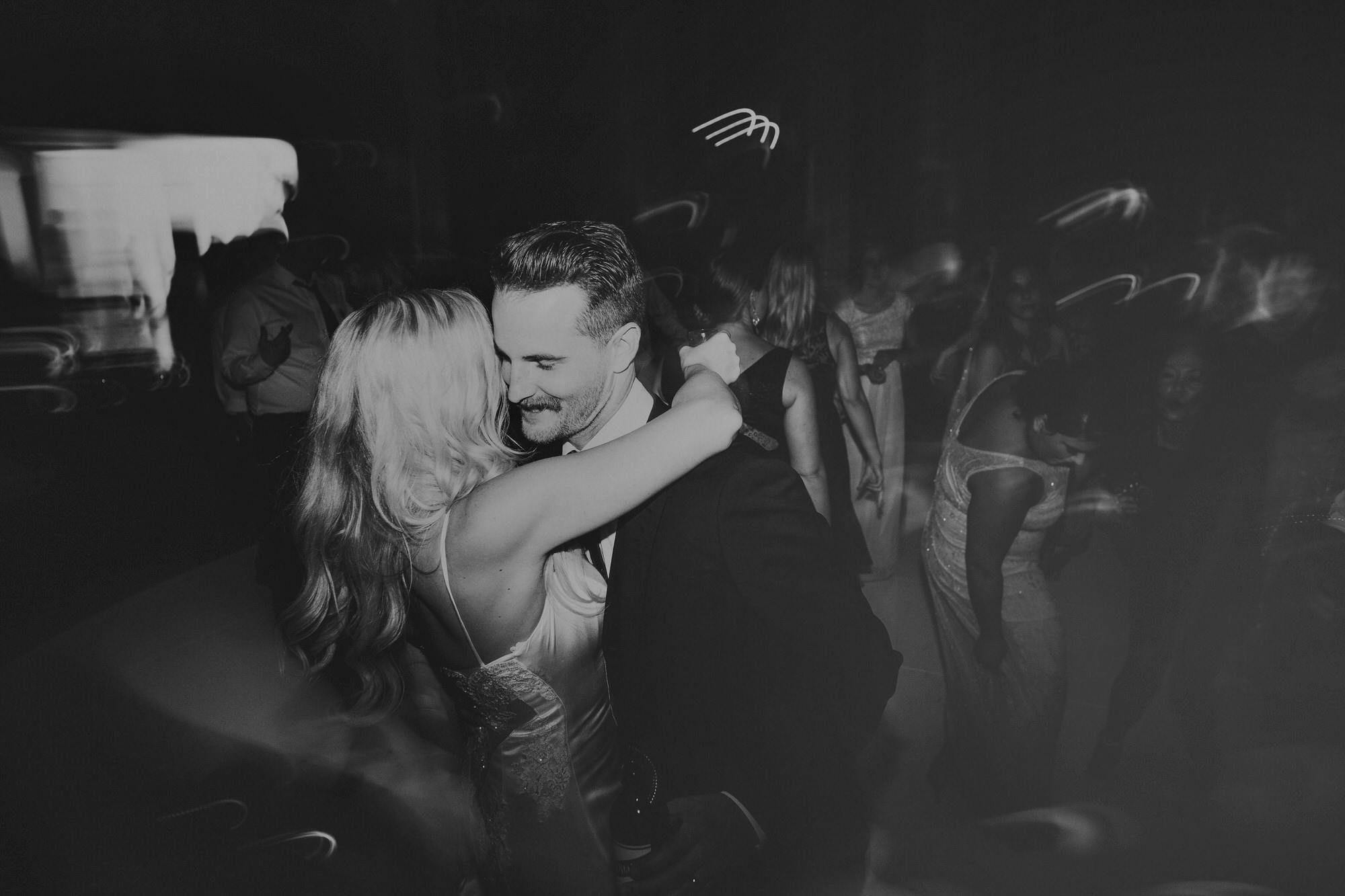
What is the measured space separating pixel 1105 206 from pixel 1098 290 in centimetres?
10

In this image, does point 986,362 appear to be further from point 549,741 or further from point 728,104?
point 549,741

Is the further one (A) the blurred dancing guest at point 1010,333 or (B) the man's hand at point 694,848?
(B) the man's hand at point 694,848

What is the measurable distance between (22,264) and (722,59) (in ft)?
5.89

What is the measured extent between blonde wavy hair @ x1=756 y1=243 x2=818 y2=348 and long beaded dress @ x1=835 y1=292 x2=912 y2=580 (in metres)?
0.05

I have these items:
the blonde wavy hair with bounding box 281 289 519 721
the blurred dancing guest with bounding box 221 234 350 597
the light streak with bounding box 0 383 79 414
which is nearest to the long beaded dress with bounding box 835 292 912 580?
the blonde wavy hair with bounding box 281 289 519 721

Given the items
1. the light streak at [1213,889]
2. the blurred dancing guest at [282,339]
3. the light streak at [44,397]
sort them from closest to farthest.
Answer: the light streak at [1213,889]
the blurred dancing guest at [282,339]
the light streak at [44,397]

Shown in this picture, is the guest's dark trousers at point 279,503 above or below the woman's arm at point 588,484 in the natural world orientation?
below

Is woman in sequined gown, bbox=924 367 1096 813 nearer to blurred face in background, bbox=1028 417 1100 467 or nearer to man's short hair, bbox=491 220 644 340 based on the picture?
blurred face in background, bbox=1028 417 1100 467

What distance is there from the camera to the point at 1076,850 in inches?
42.5

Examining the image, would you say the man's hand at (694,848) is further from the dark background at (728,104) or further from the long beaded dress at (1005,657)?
the dark background at (728,104)

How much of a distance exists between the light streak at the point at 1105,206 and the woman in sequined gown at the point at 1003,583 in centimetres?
19

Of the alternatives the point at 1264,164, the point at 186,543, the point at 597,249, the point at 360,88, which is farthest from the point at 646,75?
the point at 186,543

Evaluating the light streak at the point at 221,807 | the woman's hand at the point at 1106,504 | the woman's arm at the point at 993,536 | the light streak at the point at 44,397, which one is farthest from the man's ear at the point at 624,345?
the light streak at the point at 44,397

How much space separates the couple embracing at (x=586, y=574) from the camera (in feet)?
2.85
